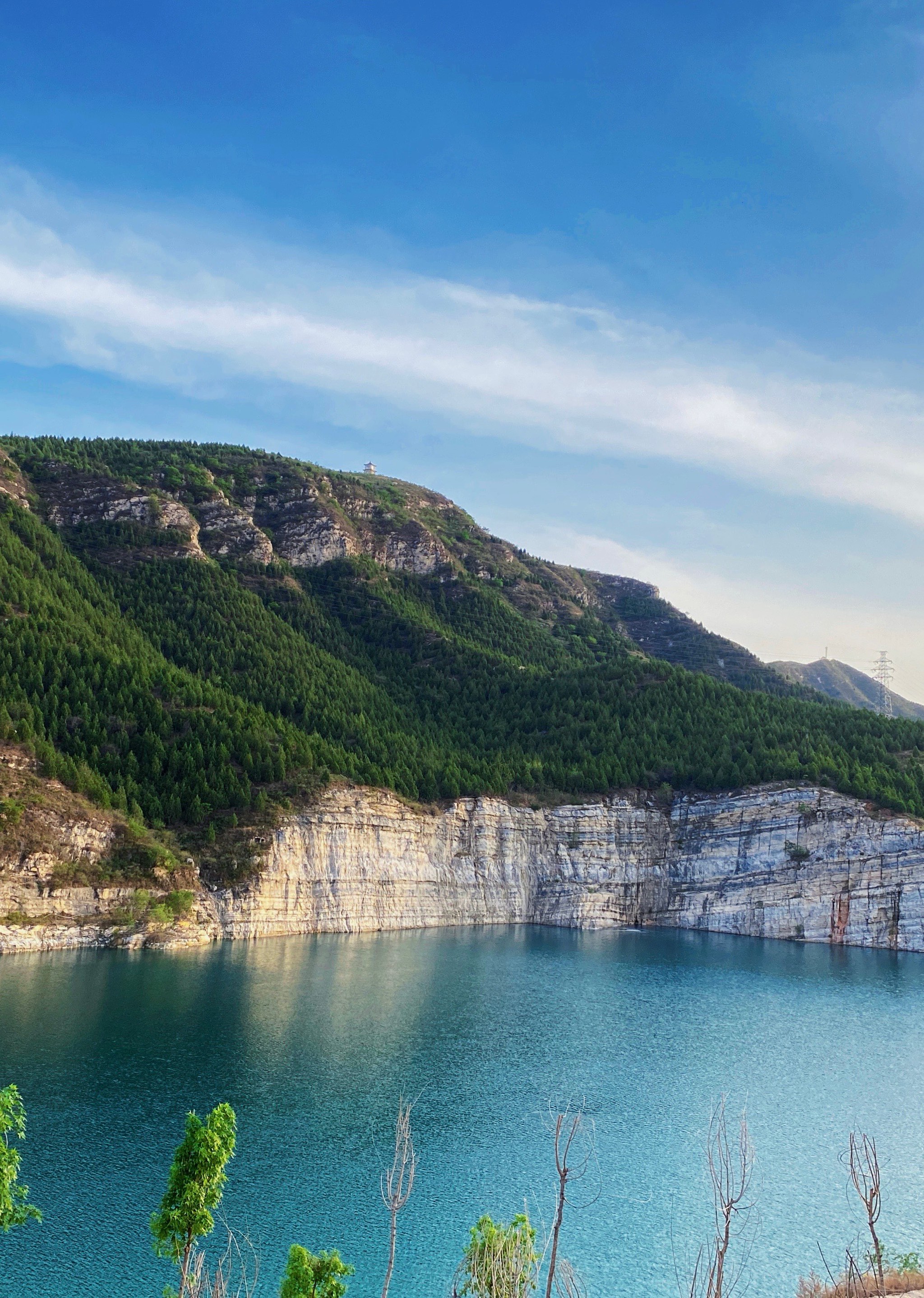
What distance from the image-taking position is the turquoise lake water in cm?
2572

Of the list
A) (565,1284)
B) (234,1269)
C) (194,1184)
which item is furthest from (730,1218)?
(194,1184)

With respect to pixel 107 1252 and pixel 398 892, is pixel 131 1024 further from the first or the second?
pixel 398 892

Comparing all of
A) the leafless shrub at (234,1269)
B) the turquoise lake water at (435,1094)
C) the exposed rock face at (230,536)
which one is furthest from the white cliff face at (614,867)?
the exposed rock face at (230,536)

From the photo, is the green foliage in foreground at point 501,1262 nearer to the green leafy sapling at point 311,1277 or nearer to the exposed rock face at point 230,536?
the green leafy sapling at point 311,1277

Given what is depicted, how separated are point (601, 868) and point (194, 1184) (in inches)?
3302

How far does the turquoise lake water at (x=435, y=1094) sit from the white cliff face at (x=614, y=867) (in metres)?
11.9

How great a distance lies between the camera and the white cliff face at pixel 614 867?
270ft

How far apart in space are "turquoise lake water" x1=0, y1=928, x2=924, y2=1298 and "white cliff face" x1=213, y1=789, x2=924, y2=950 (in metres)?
11.9

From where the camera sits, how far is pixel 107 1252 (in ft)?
78.9

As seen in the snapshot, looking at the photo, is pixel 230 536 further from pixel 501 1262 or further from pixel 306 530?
pixel 501 1262

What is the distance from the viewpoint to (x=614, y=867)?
99.4 metres

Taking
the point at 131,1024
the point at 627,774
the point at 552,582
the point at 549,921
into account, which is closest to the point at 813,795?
the point at 627,774

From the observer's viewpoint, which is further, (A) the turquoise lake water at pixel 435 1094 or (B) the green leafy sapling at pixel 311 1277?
(A) the turquoise lake water at pixel 435 1094

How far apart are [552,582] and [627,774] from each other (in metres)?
87.2
